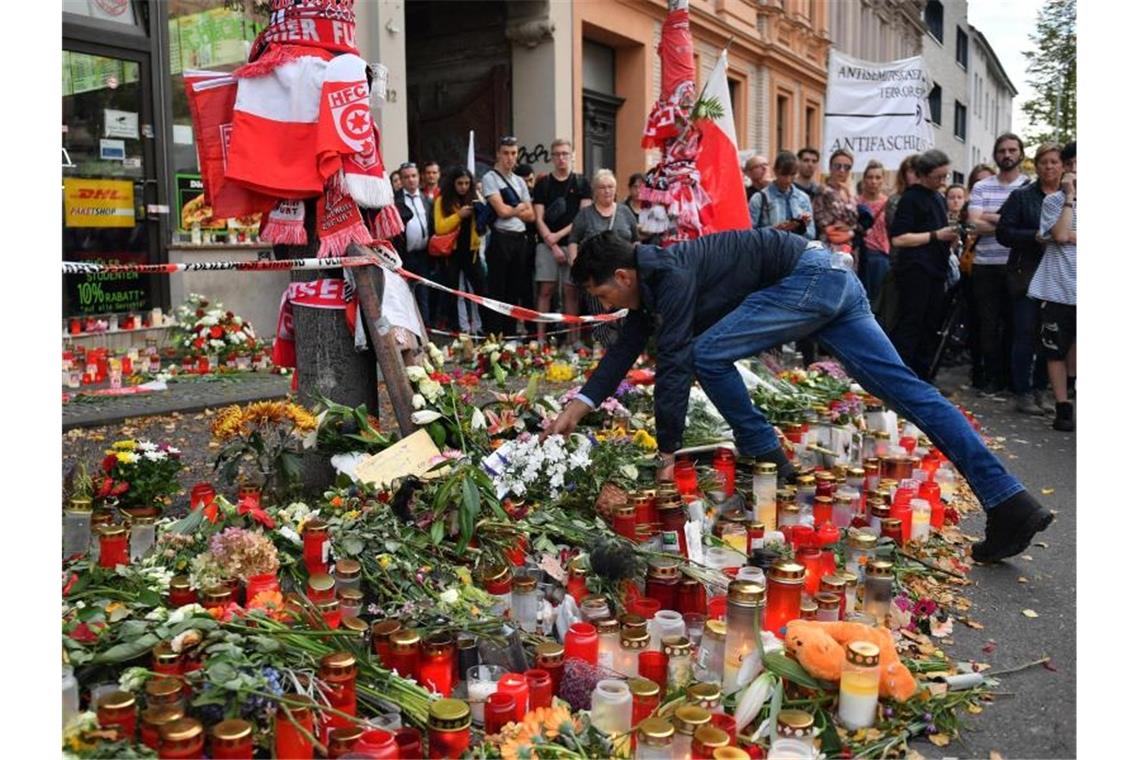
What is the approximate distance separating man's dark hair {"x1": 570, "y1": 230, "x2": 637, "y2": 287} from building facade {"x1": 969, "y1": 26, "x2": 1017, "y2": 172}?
27.8 m

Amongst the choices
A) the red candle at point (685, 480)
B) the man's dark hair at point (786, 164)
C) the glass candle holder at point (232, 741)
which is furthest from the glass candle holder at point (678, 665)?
the man's dark hair at point (786, 164)

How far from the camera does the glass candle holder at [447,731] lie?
2.20 meters

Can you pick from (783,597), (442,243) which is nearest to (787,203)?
(442,243)

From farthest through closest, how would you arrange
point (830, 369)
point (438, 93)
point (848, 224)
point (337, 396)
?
point (438, 93), point (848, 224), point (830, 369), point (337, 396)

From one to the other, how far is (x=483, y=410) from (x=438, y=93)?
11.2 metres

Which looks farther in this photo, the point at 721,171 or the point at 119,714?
the point at 721,171

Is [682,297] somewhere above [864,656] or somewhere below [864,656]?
above

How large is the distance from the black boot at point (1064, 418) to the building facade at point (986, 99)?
24485 mm

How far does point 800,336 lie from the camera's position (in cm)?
409

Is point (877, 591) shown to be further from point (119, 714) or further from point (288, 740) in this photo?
point (119, 714)

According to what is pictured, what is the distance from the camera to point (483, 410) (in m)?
4.48

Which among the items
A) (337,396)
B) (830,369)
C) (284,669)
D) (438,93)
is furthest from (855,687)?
(438,93)

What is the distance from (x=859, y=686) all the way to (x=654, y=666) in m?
0.51

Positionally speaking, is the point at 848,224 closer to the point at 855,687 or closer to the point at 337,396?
the point at 337,396
